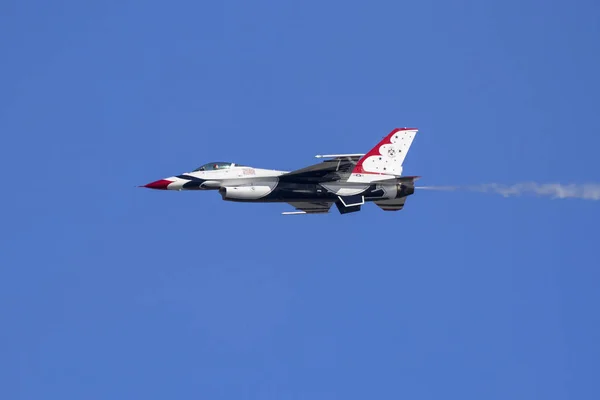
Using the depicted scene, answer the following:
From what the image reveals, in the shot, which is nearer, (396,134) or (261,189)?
(261,189)

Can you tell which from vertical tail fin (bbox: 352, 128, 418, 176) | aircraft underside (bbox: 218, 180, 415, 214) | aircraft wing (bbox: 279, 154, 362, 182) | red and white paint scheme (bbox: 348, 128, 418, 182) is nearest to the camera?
aircraft wing (bbox: 279, 154, 362, 182)

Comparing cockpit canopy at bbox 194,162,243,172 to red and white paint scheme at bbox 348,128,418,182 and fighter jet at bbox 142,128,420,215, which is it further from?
red and white paint scheme at bbox 348,128,418,182

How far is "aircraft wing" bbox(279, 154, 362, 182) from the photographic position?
29.1m

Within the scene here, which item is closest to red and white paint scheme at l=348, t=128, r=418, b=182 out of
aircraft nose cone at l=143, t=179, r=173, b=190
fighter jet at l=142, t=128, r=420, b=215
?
fighter jet at l=142, t=128, r=420, b=215

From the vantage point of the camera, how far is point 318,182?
30.1 m

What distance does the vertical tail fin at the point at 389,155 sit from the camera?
3103 centimetres

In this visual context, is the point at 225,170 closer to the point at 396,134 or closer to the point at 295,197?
the point at 295,197

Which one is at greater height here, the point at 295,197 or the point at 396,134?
the point at 396,134

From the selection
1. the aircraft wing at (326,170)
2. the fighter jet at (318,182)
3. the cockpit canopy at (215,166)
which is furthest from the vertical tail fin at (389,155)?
the cockpit canopy at (215,166)

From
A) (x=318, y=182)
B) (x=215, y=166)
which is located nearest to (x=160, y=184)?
(x=215, y=166)

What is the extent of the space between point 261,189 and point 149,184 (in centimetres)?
354

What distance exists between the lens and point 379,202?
31.3 m

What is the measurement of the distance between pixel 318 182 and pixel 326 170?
782mm

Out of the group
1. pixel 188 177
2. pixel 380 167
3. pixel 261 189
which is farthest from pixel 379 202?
pixel 188 177
